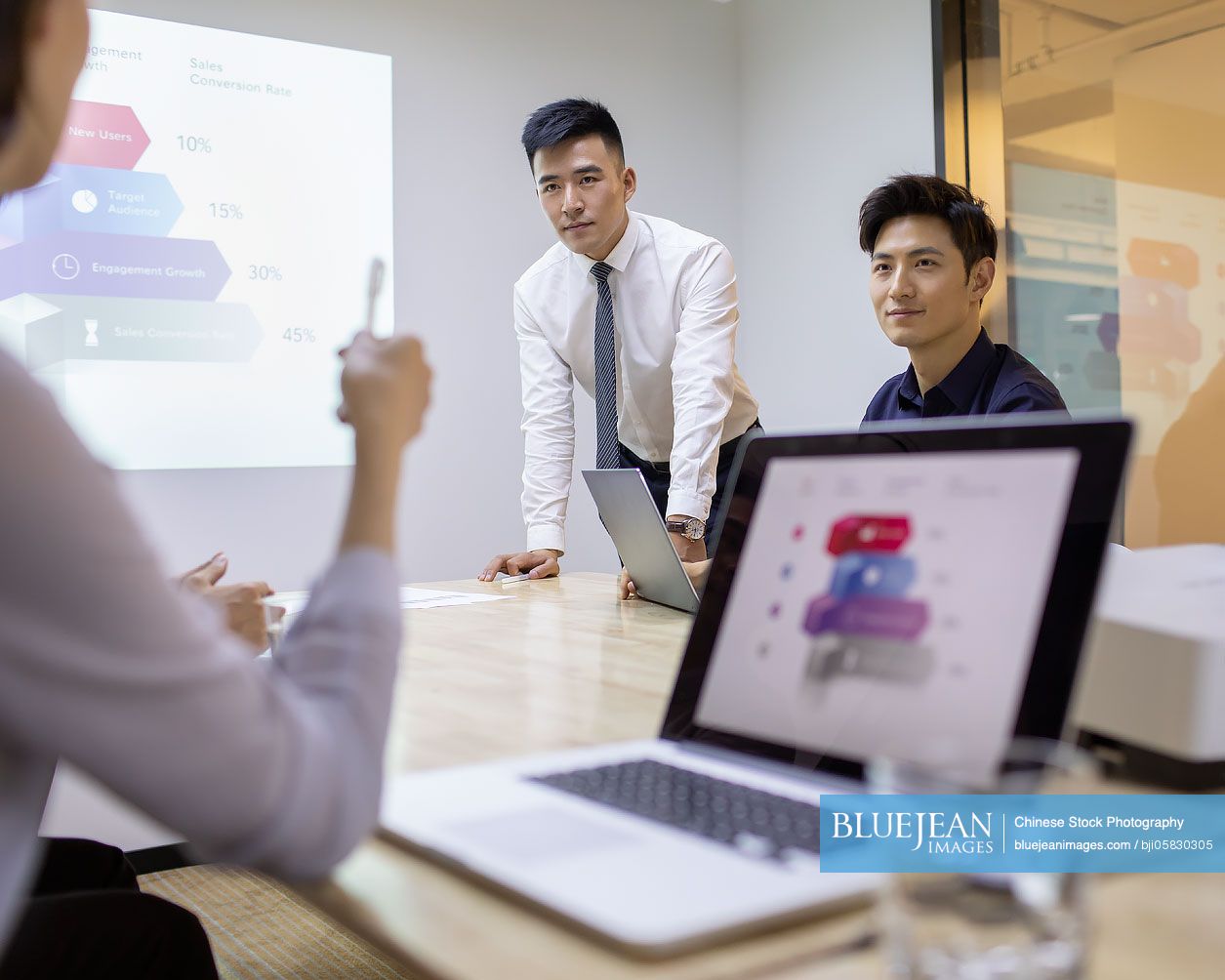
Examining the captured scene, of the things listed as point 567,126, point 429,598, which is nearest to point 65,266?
point 567,126

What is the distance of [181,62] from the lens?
3186 millimetres

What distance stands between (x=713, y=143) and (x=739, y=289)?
567mm

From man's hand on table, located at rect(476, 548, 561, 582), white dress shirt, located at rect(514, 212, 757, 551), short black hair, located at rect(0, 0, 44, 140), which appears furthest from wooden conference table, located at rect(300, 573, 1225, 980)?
white dress shirt, located at rect(514, 212, 757, 551)

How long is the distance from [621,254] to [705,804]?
235cm

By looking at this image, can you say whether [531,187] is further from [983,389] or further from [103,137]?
[983,389]

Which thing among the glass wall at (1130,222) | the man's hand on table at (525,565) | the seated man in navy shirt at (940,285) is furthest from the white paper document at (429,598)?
the glass wall at (1130,222)

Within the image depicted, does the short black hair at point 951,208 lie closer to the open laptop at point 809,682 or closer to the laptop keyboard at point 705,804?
the open laptop at point 809,682

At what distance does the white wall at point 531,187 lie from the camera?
11.3 ft

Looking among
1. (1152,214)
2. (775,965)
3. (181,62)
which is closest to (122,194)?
(181,62)

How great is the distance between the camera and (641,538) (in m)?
1.87

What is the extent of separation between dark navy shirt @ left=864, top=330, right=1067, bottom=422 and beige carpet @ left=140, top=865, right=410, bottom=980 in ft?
5.01

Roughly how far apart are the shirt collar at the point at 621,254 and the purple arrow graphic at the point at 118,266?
1087 millimetres

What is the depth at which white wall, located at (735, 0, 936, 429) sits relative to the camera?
3713 mm

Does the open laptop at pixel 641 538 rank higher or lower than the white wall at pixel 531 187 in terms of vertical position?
lower
